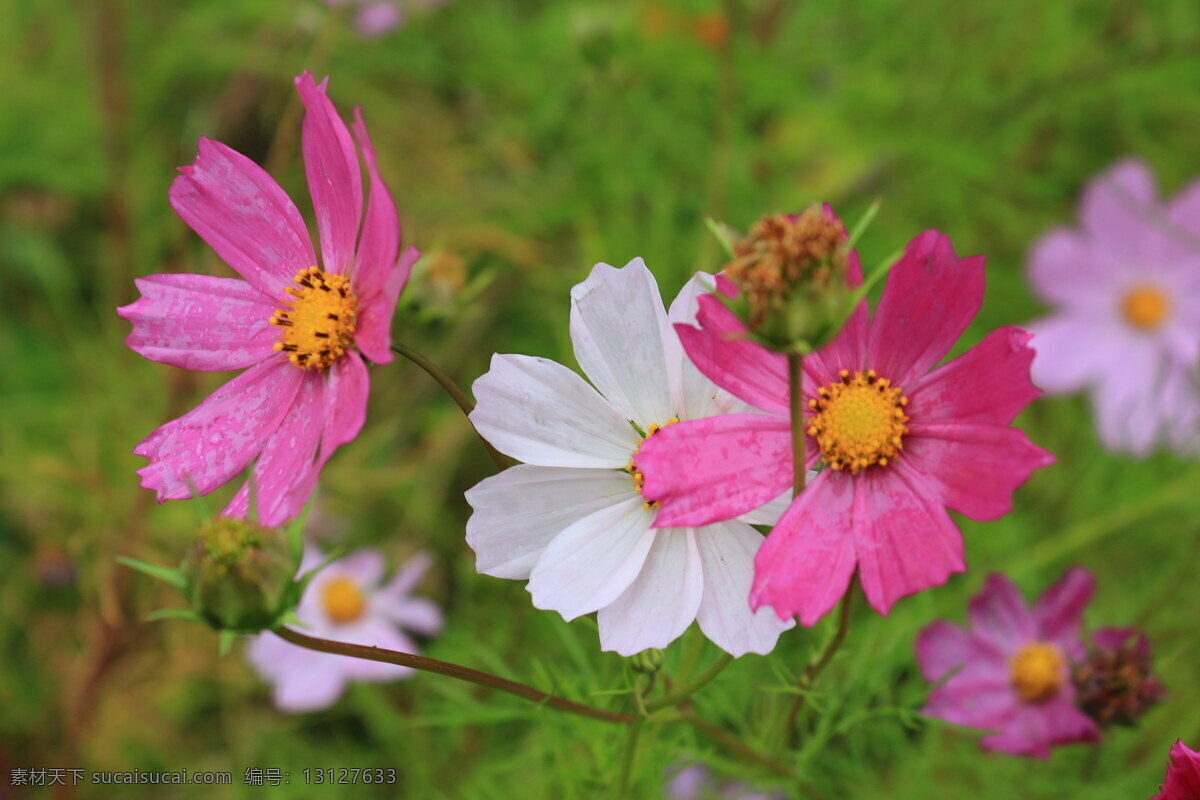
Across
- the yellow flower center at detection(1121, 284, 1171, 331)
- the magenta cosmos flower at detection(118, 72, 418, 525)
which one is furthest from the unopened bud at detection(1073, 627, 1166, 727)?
the yellow flower center at detection(1121, 284, 1171, 331)

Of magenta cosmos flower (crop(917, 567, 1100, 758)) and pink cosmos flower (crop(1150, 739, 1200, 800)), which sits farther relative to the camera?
magenta cosmos flower (crop(917, 567, 1100, 758))

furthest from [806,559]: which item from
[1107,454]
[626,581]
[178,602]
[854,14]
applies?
[854,14]

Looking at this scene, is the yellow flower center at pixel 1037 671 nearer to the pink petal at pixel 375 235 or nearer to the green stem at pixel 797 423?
the green stem at pixel 797 423

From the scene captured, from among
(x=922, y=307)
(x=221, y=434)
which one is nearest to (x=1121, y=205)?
(x=922, y=307)

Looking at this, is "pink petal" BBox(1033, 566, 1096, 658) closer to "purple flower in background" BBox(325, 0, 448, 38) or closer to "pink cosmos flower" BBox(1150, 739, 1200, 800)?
"pink cosmos flower" BBox(1150, 739, 1200, 800)

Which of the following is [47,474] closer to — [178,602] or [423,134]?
[178,602]
